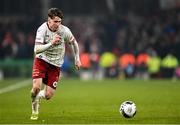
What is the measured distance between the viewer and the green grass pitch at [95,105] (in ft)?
53.8

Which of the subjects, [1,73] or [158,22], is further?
[158,22]

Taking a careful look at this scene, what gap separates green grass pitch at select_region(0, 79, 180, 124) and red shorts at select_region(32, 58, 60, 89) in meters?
0.83

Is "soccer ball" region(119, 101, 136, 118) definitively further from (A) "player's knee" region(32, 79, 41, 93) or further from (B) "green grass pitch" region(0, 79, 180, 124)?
(A) "player's knee" region(32, 79, 41, 93)

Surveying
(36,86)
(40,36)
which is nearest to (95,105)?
(36,86)

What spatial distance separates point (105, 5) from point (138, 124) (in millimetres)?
29004

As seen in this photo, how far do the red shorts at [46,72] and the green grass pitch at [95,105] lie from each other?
83cm

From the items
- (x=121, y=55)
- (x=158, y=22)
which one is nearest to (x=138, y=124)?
(x=121, y=55)

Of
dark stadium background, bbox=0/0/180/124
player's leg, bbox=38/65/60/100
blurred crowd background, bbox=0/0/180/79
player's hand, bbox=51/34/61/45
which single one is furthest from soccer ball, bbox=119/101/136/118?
blurred crowd background, bbox=0/0/180/79

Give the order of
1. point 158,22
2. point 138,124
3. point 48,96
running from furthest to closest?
point 158,22 → point 48,96 → point 138,124

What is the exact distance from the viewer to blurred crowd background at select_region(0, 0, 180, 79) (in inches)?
1527

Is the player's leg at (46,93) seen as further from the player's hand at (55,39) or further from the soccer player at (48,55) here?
the player's hand at (55,39)

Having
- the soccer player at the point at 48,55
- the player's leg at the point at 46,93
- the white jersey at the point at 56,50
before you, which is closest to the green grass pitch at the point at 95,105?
the player's leg at the point at 46,93

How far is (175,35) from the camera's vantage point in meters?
40.7

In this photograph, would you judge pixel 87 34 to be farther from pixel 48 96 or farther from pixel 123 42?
pixel 48 96
